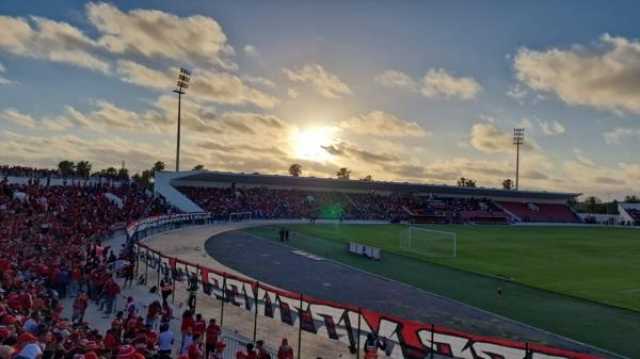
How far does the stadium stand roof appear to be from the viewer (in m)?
83.9

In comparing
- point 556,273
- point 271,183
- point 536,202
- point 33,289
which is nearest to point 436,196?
point 536,202

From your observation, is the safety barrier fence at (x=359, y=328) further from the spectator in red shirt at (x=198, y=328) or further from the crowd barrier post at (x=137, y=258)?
the crowd barrier post at (x=137, y=258)

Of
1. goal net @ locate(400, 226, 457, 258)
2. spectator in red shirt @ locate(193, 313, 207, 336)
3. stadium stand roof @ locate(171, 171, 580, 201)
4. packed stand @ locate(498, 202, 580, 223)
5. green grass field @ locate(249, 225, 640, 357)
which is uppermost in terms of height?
stadium stand roof @ locate(171, 171, 580, 201)

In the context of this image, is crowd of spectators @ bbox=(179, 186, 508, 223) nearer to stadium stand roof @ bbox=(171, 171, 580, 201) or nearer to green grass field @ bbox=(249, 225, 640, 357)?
stadium stand roof @ bbox=(171, 171, 580, 201)

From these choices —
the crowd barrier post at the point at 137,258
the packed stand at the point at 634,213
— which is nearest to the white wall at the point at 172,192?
the crowd barrier post at the point at 137,258

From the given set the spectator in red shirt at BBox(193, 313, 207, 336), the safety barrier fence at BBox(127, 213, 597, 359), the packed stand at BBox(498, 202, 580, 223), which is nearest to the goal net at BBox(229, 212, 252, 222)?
the safety barrier fence at BBox(127, 213, 597, 359)

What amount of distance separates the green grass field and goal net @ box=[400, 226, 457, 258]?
38.4 inches

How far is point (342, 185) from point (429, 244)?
4791cm

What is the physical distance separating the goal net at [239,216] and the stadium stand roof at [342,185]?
32.2ft

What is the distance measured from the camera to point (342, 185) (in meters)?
100

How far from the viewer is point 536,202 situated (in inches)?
4759

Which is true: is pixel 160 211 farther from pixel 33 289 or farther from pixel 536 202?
pixel 536 202

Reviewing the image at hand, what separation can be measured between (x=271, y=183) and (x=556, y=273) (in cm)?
6192

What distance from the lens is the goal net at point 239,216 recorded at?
75438 mm
